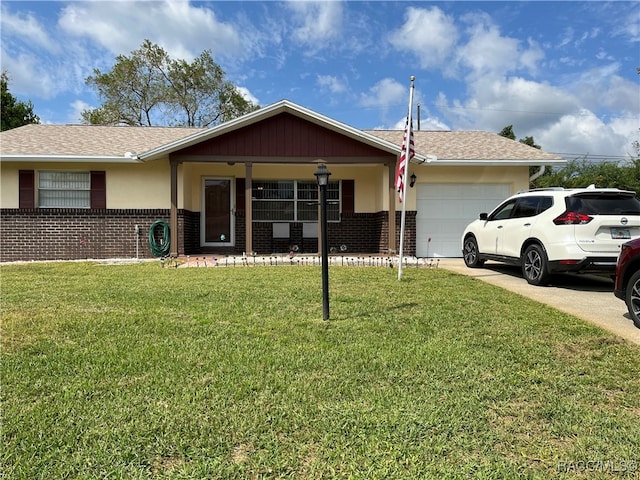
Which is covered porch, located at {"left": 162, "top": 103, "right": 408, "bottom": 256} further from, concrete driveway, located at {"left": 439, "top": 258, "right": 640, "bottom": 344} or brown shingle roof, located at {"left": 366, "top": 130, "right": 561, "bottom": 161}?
concrete driveway, located at {"left": 439, "top": 258, "right": 640, "bottom": 344}

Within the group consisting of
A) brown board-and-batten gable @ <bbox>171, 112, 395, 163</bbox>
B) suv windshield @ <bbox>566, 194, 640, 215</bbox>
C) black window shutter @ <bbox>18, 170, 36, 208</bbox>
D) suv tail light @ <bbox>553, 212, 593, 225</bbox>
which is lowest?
suv tail light @ <bbox>553, 212, 593, 225</bbox>

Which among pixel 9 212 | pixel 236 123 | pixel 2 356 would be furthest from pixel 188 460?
pixel 9 212

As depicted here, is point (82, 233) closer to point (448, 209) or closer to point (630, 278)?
point (448, 209)

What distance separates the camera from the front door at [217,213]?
12820 millimetres

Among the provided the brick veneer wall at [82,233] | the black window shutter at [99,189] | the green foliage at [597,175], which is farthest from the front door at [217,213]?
the green foliage at [597,175]

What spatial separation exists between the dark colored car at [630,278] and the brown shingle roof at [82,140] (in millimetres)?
11379

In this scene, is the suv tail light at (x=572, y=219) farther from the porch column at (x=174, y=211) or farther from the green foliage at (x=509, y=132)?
the green foliage at (x=509, y=132)

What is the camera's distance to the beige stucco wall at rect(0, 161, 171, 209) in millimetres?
11242

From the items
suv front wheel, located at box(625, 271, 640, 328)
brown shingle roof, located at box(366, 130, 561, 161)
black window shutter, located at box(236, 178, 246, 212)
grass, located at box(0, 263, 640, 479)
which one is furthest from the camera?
black window shutter, located at box(236, 178, 246, 212)

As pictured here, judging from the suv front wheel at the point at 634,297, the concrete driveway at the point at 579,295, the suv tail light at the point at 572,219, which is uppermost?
the suv tail light at the point at 572,219

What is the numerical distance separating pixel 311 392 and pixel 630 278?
4167 millimetres

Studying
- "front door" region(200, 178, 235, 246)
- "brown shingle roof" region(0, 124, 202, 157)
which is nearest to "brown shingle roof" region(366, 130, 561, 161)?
"front door" region(200, 178, 235, 246)

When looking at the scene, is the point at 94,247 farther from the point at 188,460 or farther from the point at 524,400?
the point at 524,400

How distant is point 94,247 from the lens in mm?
11227
